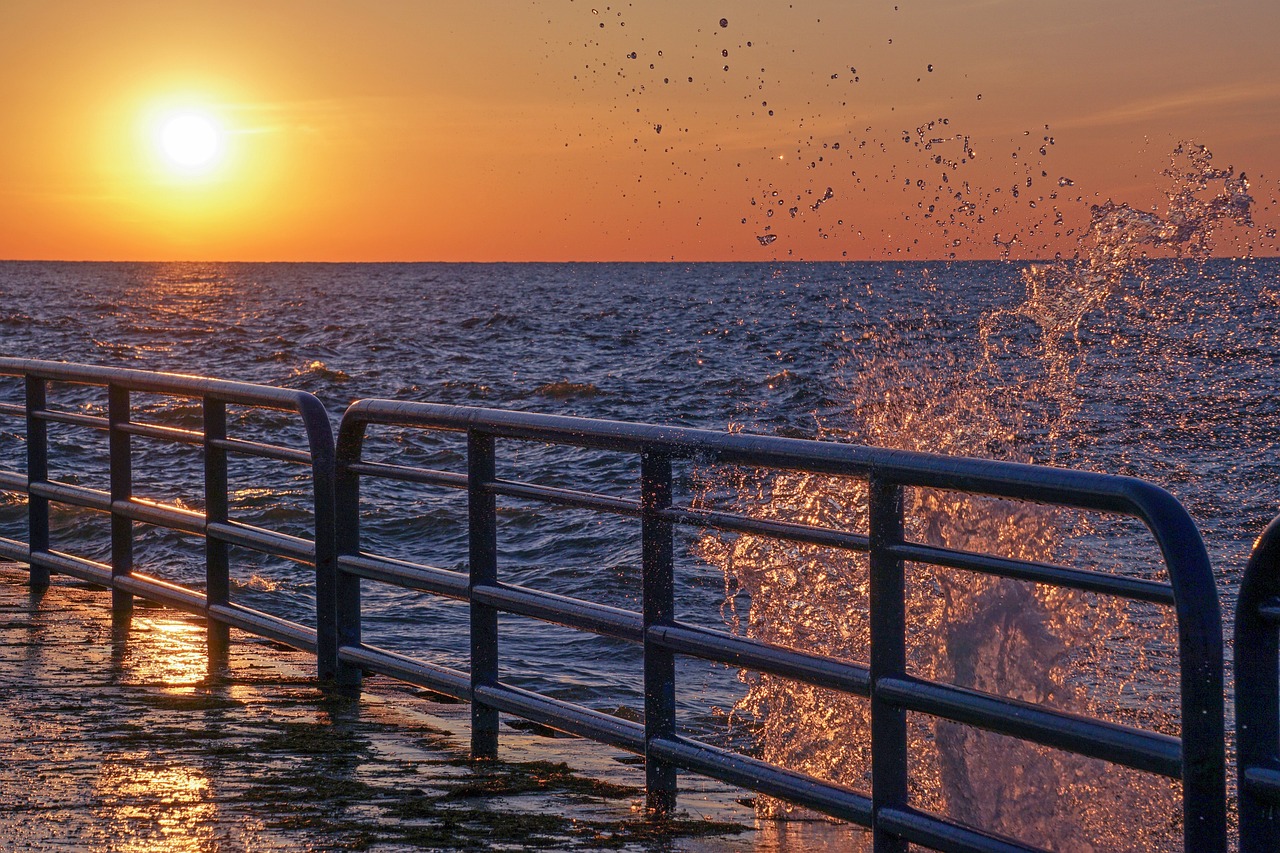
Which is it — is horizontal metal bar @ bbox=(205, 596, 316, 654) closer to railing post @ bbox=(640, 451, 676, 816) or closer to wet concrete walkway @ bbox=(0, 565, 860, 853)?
wet concrete walkway @ bbox=(0, 565, 860, 853)

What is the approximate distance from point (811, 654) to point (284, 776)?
5.88 ft

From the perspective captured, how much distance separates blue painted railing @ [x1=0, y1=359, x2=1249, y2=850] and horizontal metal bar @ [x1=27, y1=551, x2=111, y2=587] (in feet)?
2.04

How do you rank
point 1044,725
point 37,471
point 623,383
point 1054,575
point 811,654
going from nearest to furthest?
point 1054,575
point 1044,725
point 811,654
point 37,471
point 623,383

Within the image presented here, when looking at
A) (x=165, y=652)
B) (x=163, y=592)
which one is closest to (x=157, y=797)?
(x=165, y=652)

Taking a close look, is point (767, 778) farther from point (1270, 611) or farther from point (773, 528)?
point (1270, 611)

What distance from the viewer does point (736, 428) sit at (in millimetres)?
25281

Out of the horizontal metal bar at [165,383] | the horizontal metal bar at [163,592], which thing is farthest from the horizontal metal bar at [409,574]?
the horizontal metal bar at [163,592]

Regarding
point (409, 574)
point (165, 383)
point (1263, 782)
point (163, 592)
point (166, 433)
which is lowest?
point (163, 592)

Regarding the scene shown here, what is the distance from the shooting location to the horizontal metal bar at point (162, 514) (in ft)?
20.7

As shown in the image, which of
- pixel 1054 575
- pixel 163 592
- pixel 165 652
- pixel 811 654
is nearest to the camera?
pixel 1054 575

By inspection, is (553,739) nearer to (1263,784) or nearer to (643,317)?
(1263,784)

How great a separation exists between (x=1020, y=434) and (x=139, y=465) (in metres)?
15.5

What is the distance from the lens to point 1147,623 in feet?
35.8

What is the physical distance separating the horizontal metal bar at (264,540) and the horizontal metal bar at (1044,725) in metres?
2.76
